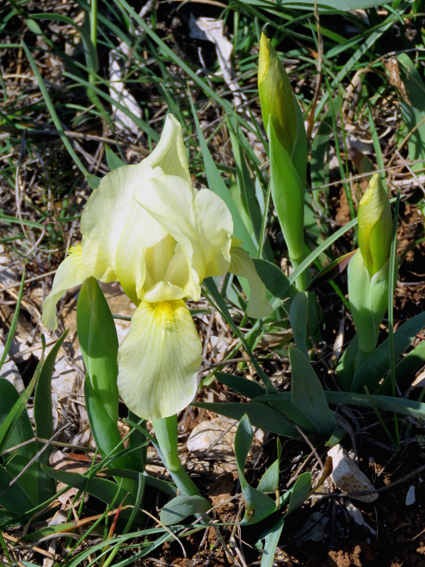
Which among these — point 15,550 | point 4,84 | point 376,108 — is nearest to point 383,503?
point 15,550

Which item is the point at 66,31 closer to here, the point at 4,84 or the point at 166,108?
the point at 4,84

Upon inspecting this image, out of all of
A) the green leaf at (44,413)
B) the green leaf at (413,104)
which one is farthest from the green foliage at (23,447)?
the green leaf at (413,104)

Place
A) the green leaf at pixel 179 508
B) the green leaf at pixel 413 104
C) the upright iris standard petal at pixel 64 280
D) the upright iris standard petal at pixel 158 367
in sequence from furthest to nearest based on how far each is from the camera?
1. the green leaf at pixel 413 104
2. the green leaf at pixel 179 508
3. the upright iris standard petal at pixel 64 280
4. the upright iris standard petal at pixel 158 367

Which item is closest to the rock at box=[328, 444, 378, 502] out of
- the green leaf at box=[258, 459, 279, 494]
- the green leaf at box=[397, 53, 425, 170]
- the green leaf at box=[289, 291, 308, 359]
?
the green leaf at box=[258, 459, 279, 494]

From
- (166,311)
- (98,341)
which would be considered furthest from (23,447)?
(166,311)

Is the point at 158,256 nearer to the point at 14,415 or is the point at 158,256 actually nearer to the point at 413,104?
the point at 14,415

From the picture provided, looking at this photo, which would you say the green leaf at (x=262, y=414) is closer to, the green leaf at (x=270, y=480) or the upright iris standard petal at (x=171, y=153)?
the green leaf at (x=270, y=480)
